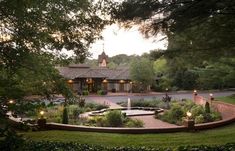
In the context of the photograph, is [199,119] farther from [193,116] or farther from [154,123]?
[154,123]

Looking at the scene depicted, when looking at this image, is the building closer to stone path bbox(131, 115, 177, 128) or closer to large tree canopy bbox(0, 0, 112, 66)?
stone path bbox(131, 115, 177, 128)

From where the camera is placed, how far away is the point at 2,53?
890 cm

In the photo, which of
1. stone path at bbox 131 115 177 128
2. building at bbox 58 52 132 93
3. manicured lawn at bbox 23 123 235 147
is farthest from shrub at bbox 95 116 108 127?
building at bbox 58 52 132 93

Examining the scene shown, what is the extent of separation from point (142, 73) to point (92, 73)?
8263mm

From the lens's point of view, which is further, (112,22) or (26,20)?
(112,22)

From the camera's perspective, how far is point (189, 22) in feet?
28.5

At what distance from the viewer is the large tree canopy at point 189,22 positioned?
27.4ft

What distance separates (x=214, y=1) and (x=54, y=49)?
5.61 meters

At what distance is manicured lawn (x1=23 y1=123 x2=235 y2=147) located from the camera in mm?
13211

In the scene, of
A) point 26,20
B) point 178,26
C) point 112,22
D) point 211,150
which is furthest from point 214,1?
point 26,20

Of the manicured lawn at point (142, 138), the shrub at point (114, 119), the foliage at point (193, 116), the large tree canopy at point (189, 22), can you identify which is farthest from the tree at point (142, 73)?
the large tree canopy at point (189, 22)

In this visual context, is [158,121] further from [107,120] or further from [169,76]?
[169,76]

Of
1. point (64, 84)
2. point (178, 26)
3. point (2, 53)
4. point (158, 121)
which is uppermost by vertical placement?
point (178, 26)

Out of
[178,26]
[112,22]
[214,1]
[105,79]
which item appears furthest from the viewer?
[105,79]
